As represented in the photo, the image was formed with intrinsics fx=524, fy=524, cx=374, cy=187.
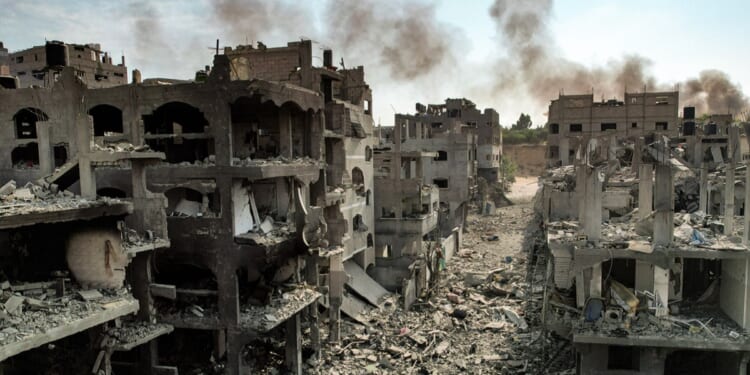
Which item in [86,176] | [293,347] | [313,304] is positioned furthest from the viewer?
[313,304]

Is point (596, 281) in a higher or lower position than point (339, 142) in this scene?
lower

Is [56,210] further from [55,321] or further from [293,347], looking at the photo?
[293,347]

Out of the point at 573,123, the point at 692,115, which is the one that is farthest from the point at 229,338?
the point at 692,115

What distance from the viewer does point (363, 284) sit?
27281mm

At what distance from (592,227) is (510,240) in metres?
24.1

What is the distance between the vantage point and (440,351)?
20.5 meters

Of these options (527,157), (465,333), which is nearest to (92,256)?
(465,333)

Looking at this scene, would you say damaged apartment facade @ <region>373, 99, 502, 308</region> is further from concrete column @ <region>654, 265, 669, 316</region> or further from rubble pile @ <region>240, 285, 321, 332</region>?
concrete column @ <region>654, 265, 669, 316</region>

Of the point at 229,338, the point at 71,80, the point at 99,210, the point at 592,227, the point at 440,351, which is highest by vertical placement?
the point at 71,80

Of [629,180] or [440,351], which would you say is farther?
[629,180]

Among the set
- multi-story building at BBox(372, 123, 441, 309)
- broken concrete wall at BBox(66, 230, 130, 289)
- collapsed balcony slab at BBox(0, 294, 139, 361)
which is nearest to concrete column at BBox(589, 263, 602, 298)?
multi-story building at BBox(372, 123, 441, 309)

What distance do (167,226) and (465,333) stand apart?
1292 cm

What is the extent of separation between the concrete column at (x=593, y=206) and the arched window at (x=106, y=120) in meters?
18.0

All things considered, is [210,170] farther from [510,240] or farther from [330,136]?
[510,240]
